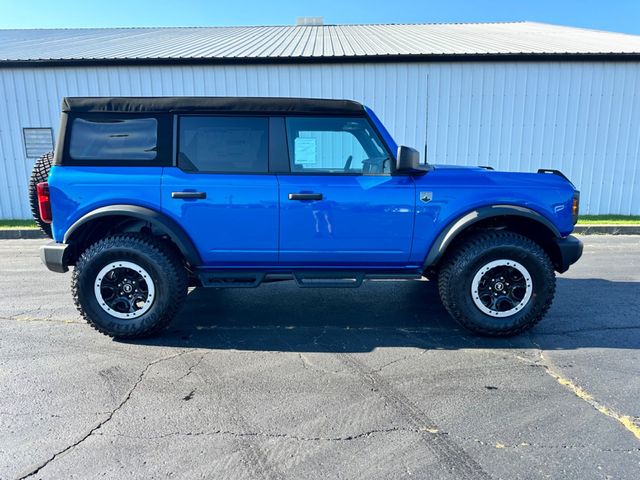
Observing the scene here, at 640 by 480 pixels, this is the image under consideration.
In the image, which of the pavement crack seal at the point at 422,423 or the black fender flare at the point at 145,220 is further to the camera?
the black fender flare at the point at 145,220

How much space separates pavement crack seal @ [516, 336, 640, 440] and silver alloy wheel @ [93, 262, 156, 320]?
317 centimetres

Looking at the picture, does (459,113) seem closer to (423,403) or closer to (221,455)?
(423,403)

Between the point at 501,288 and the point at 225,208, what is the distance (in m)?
2.53

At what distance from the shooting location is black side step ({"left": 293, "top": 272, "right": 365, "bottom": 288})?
3.68m

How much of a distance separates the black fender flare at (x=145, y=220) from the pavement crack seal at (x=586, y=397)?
2.95 metres

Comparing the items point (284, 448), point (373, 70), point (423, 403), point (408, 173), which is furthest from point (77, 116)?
point (373, 70)

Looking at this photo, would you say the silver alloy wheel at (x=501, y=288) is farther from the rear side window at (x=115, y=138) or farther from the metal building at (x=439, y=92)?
the metal building at (x=439, y=92)

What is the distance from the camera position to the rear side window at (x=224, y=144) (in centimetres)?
359

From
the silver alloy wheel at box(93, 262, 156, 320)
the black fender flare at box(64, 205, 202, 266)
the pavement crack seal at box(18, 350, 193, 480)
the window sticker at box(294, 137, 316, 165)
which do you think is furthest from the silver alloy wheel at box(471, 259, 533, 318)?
the silver alloy wheel at box(93, 262, 156, 320)

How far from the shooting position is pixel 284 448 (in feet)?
7.37

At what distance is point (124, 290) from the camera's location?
3.61 metres

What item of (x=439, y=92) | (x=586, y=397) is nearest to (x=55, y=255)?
(x=586, y=397)

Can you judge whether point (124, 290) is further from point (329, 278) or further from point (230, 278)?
point (329, 278)

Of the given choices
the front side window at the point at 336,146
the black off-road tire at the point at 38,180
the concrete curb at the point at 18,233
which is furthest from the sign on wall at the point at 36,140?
the front side window at the point at 336,146
